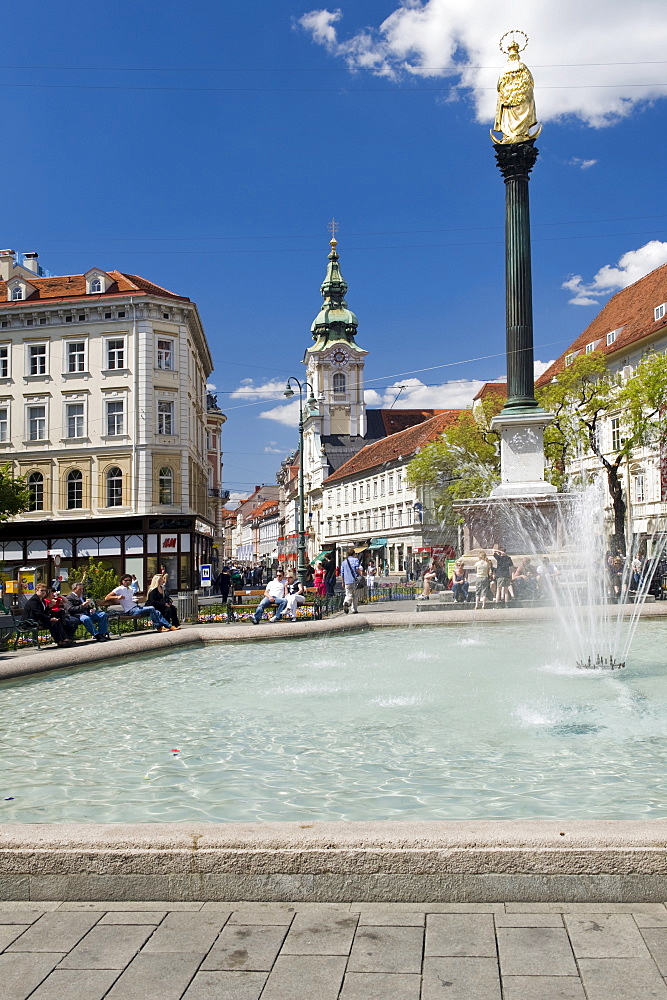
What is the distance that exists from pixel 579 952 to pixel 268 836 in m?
1.50

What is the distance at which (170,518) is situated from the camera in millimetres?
45969

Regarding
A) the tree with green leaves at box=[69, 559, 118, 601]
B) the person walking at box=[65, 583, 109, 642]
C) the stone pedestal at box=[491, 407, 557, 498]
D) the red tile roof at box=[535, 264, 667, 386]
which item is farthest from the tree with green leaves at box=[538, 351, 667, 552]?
the person walking at box=[65, 583, 109, 642]

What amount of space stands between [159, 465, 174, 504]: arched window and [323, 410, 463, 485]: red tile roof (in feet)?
100

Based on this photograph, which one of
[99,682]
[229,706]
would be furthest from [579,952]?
[99,682]

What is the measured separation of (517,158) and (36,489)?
104 ft

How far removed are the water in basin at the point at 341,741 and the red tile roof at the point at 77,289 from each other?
126ft

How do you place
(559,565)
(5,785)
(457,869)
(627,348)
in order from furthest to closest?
(627,348)
(559,565)
(5,785)
(457,869)

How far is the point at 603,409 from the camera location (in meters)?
39.5

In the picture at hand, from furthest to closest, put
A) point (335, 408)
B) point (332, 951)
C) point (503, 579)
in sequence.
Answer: point (335, 408), point (503, 579), point (332, 951)

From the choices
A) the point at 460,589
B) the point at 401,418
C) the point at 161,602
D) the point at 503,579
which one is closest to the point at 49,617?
the point at 161,602

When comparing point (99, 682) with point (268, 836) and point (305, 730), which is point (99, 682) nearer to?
point (305, 730)

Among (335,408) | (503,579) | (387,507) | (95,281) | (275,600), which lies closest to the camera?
(275,600)

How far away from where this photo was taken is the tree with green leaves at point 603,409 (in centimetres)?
3778

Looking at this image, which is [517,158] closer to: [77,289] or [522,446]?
[522,446]
